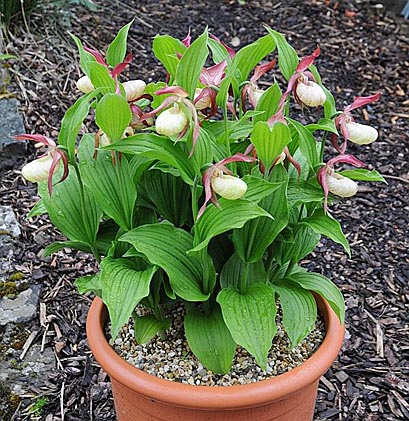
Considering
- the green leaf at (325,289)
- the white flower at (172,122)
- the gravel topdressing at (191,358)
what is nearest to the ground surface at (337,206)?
the gravel topdressing at (191,358)

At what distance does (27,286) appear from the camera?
1.61m

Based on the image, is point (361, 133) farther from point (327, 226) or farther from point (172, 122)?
point (172, 122)

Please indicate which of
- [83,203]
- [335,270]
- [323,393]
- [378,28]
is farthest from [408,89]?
[83,203]

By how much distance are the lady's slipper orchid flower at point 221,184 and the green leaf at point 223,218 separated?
37mm

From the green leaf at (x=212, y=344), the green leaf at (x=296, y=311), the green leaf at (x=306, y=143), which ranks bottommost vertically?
the green leaf at (x=212, y=344)

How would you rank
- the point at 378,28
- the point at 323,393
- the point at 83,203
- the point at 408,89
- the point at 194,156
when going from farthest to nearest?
the point at 378,28, the point at 408,89, the point at 323,393, the point at 83,203, the point at 194,156

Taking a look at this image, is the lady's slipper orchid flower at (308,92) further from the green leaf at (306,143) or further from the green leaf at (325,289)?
the green leaf at (325,289)

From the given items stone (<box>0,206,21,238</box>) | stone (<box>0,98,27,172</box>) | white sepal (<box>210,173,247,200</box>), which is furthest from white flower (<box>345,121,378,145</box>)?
stone (<box>0,98,27,172</box>)

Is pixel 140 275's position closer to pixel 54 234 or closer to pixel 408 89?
pixel 54 234

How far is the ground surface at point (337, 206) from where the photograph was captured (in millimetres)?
1434

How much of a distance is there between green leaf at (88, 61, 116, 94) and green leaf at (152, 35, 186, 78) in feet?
0.39

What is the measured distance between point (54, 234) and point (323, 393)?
853 mm

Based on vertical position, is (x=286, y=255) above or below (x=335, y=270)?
above

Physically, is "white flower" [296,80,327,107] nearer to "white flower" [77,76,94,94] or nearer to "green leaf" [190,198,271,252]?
"green leaf" [190,198,271,252]
